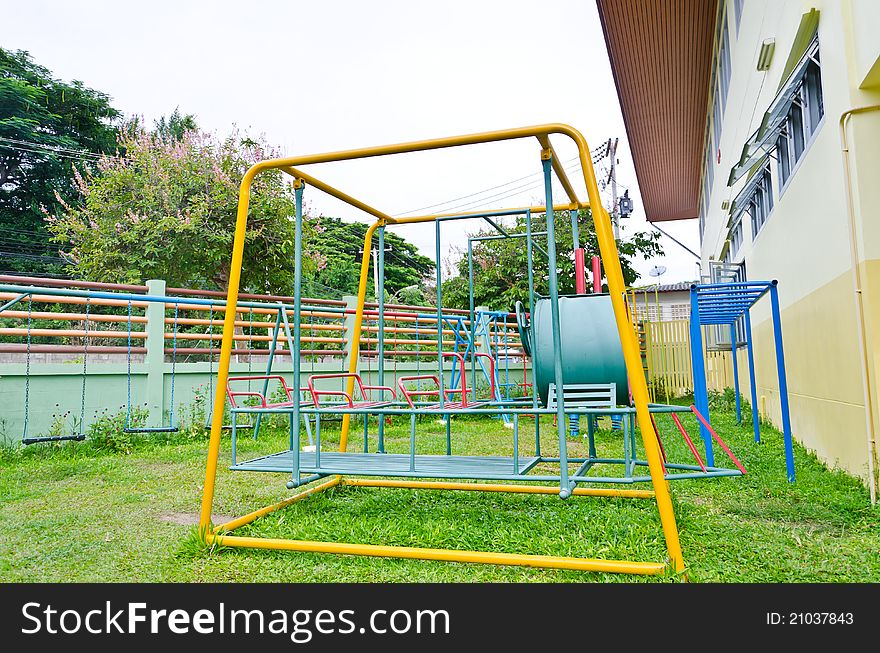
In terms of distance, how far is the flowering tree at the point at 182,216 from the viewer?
1088 cm

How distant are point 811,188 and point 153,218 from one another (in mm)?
9989

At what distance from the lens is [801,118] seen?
5.77 meters

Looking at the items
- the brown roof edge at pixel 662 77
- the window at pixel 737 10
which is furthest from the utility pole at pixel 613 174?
the window at pixel 737 10

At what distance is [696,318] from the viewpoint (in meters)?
4.90

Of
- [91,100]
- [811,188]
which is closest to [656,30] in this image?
[811,188]

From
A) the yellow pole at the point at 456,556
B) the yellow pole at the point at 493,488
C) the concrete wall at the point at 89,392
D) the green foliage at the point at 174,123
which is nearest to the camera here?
the yellow pole at the point at 456,556

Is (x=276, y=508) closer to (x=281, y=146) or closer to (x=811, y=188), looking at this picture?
(x=811, y=188)

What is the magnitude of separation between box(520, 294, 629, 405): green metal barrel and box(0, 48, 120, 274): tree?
25141mm

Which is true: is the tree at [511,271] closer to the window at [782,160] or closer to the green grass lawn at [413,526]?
the window at [782,160]

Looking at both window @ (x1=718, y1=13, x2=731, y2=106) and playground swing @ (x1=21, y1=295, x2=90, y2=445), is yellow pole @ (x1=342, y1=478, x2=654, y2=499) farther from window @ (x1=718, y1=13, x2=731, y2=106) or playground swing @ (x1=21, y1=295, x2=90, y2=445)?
window @ (x1=718, y1=13, x2=731, y2=106)

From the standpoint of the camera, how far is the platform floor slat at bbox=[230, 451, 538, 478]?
3.27 m

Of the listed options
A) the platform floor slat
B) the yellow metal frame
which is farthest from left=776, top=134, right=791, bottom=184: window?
the platform floor slat

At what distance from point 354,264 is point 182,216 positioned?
16614 mm

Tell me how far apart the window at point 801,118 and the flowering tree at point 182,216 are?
7655 mm
